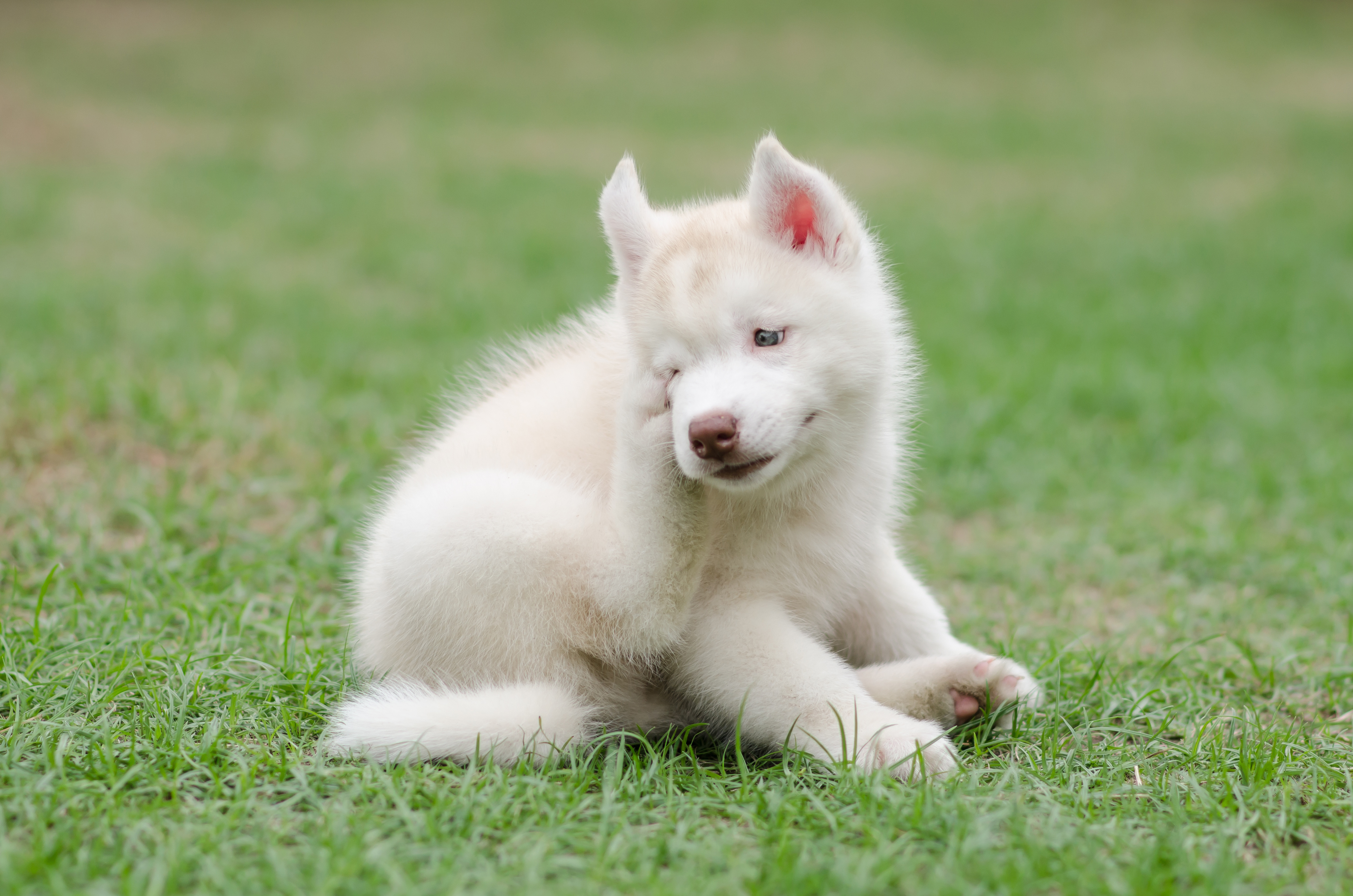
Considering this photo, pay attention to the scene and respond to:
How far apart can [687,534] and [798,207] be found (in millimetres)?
828

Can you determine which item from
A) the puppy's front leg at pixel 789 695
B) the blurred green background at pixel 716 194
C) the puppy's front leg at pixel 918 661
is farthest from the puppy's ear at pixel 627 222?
the blurred green background at pixel 716 194

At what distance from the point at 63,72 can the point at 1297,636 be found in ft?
55.1

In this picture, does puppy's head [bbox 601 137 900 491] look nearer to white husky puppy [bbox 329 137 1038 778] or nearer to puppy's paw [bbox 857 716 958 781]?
white husky puppy [bbox 329 137 1038 778]

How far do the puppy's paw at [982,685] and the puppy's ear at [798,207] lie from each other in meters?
1.04

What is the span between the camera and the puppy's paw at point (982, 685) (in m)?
Answer: 2.89

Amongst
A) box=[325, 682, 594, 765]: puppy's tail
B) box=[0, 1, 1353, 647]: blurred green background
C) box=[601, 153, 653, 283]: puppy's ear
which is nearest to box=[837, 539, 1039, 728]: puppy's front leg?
box=[325, 682, 594, 765]: puppy's tail

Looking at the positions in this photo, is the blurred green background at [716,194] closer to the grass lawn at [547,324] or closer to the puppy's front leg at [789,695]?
the grass lawn at [547,324]

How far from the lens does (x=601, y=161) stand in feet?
43.7

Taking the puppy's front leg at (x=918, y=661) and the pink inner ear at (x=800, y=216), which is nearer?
the pink inner ear at (x=800, y=216)

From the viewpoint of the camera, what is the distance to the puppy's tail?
8.52 feet

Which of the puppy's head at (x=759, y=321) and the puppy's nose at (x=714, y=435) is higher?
the puppy's head at (x=759, y=321)

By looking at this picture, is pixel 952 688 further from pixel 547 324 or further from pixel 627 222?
pixel 547 324

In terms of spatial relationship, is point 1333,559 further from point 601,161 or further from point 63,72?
point 63,72

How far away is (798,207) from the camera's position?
279 cm
